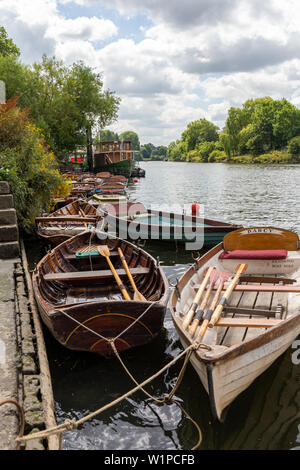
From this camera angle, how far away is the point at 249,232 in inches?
324

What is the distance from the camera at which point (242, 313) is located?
569 cm

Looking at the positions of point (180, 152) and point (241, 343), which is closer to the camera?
point (241, 343)

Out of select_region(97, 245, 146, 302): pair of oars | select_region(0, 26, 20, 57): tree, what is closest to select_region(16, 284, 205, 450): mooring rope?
select_region(97, 245, 146, 302): pair of oars

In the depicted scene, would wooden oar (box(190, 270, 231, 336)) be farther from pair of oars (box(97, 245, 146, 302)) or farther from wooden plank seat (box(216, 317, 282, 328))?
pair of oars (box(97, 245, 146, 302))

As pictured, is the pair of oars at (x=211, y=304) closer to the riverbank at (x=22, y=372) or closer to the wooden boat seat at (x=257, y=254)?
the wooden boat seat at (x=257, y=254)

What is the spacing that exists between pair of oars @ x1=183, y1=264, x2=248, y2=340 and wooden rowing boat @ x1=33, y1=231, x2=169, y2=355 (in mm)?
537

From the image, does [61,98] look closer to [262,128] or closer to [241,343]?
[241,343]

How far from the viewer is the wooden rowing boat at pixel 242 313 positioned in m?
4.11

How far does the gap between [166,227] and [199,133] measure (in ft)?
461

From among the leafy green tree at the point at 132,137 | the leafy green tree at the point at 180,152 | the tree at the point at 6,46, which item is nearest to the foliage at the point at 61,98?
the tree at the point at 6,46

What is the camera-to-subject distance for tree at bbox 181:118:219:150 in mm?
143625

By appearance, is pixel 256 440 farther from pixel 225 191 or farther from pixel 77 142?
pixel 77 142

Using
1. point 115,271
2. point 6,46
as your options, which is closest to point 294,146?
point 6,46
